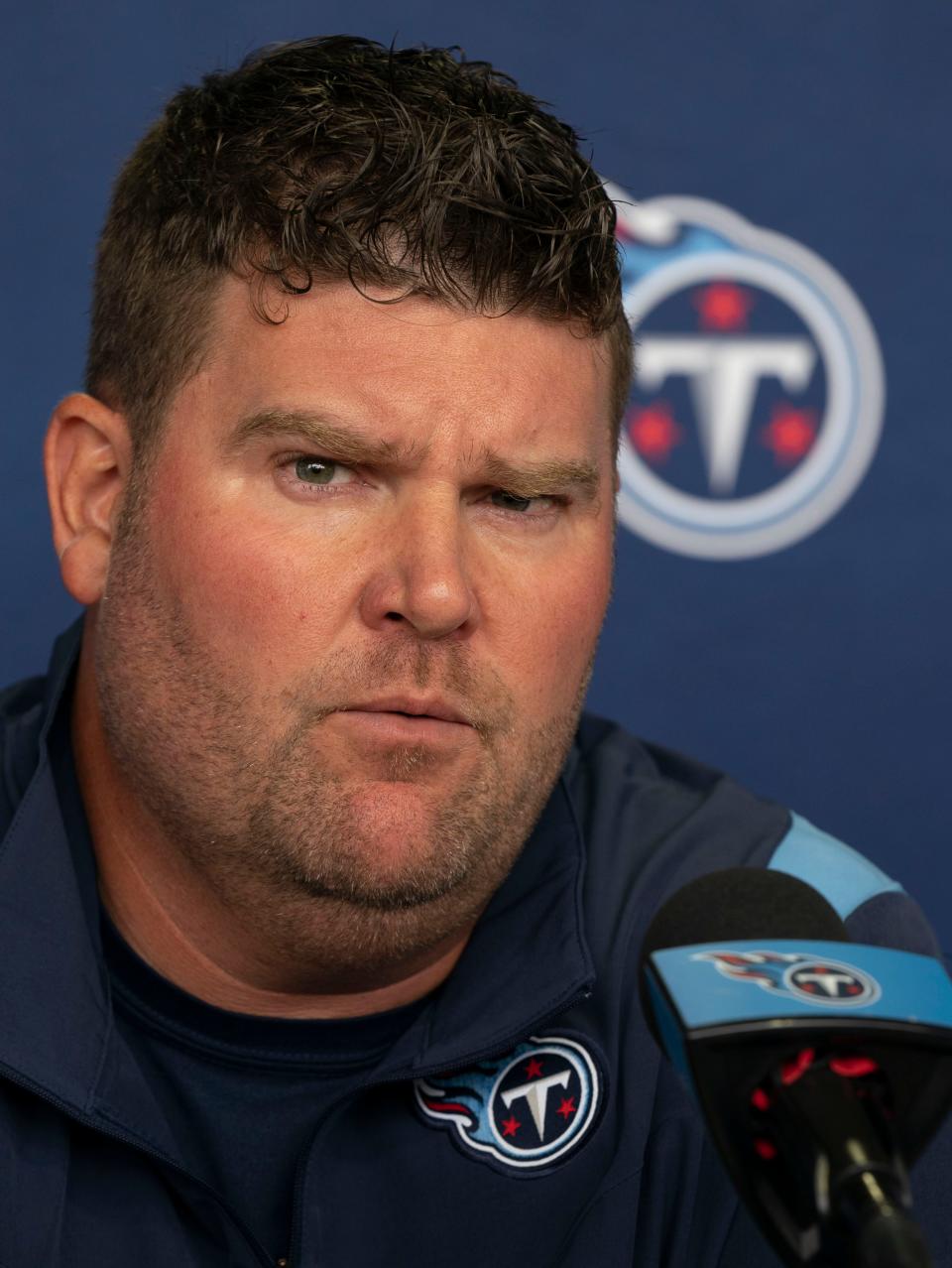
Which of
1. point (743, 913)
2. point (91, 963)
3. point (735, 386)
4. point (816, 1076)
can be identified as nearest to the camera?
point (816, 1076)

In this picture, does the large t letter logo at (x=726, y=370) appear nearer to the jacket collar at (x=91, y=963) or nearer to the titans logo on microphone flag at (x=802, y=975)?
the jacket collar at (x=91, y=963)

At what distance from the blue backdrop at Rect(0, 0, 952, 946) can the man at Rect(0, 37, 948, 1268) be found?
470 millimetres

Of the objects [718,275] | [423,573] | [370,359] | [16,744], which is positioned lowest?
[16,744]

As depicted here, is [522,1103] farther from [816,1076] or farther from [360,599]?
[816,1076]

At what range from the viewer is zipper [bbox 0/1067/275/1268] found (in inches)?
39.4

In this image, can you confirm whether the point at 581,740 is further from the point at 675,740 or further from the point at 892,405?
the point at 892,405

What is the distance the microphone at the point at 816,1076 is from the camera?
1.77ft

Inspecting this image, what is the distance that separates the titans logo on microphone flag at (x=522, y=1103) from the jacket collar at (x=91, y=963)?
34 mm

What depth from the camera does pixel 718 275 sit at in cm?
168

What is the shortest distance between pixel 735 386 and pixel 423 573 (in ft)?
2.57

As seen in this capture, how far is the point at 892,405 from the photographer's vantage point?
5.49ft

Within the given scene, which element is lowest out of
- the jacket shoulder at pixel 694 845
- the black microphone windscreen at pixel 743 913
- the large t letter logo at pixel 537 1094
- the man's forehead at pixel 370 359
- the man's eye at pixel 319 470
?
the large t letter logo at pixel 537 1094

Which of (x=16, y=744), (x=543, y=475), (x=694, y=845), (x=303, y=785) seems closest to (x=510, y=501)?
(x=543, y=475)

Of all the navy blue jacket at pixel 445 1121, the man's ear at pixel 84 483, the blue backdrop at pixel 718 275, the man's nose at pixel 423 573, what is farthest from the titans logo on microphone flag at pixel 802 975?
the blue backdrop at pixel 718 275
